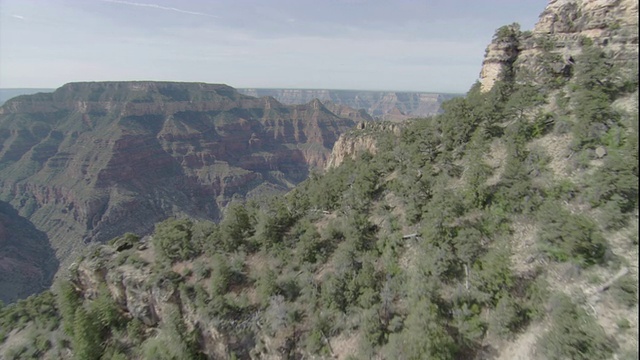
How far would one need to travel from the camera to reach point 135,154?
12781cm

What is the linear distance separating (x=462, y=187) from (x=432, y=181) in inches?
107

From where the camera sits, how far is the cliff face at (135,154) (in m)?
106

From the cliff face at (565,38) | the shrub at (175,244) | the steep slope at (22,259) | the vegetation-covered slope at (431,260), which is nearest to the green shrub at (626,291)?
the vegetation-covered slope at (431,260)

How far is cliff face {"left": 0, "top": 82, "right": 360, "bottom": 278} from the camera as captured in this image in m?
106

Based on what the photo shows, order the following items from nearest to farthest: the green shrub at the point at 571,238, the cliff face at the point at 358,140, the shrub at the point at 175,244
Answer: the green shrub at the point at 571,238
the shrub at the point at 175,244
the cliff face at the point at 358,140

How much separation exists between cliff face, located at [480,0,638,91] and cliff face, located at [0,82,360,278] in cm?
10685

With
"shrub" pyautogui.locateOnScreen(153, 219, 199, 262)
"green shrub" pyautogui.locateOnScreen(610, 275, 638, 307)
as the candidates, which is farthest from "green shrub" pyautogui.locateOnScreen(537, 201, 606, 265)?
"shrub" pyautogui.locateOnScreen(153, 219, 199, 262)

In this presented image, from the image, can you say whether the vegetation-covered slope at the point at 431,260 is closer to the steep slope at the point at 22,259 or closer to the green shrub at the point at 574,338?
the green shrub at the point at 574,338

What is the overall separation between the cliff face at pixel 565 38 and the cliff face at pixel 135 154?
351 ft

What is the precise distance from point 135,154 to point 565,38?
141m

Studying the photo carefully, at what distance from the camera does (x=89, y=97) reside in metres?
158

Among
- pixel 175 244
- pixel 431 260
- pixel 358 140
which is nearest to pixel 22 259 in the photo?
pixel 175 244

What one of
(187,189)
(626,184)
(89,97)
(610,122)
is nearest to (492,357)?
(626,184)

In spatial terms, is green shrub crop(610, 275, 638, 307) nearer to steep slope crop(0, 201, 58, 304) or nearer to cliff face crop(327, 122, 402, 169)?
cliff face crop(327, 122, 402, 169)
